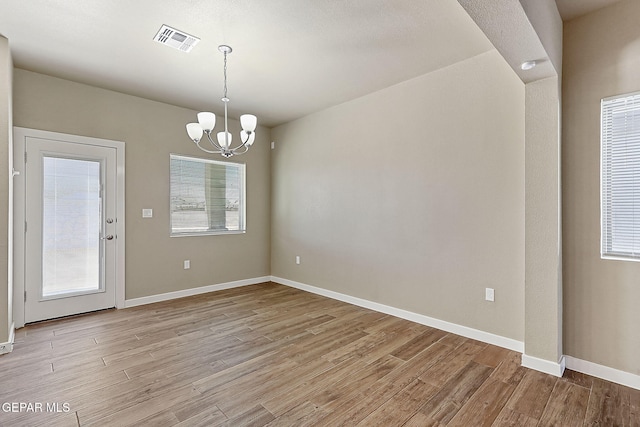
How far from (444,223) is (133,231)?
13.1 ft

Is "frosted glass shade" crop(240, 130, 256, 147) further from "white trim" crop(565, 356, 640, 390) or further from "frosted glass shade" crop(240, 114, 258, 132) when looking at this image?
"white trim" crop(565, 356, 640, 390)

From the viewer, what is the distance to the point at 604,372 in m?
2.37

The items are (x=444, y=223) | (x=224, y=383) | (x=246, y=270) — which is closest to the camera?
(x=224, y=383)

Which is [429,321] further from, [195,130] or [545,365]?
[195,130]

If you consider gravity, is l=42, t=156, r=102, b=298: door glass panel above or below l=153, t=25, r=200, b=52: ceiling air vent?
below

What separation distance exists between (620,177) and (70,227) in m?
5.49

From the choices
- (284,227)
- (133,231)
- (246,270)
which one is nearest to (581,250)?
(284,227)

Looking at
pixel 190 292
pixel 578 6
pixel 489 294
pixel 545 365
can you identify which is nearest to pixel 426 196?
pixel 489 294

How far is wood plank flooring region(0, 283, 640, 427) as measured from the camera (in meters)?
1.94

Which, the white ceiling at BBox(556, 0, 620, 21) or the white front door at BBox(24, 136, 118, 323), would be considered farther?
the white front door at BBox(24, 136, 118, 323)

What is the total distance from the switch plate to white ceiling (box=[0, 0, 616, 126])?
2.32 metres

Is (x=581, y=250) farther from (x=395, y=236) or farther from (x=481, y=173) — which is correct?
(x=395, y=236)

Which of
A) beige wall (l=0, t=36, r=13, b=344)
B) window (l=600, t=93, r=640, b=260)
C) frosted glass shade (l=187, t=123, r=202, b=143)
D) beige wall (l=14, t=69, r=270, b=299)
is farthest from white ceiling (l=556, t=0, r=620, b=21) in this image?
beige wall (l=0, t=36, r=13, b=344)

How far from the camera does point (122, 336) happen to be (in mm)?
3164
